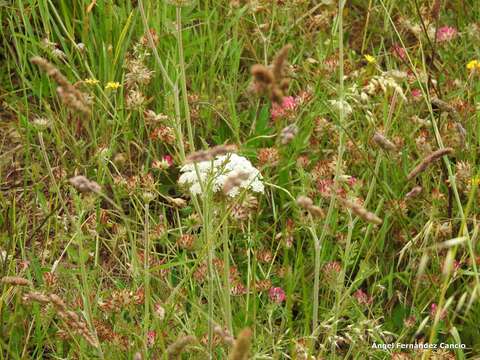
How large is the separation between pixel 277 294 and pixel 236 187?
0.31 m

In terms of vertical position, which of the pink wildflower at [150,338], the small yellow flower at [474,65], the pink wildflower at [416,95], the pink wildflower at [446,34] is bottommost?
the pink wildflower at [150,338]

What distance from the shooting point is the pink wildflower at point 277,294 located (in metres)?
2.37

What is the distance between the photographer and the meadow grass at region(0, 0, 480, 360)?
2.13m

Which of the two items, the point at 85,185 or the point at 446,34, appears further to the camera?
the point at 446,34

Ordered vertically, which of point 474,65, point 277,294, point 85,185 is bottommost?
point 277,294

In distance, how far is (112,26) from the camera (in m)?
3.41

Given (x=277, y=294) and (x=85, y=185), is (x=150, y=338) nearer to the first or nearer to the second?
(x=277, y=294)

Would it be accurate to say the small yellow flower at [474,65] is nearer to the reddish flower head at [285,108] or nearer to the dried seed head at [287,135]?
the reddish flower head at [285,108]

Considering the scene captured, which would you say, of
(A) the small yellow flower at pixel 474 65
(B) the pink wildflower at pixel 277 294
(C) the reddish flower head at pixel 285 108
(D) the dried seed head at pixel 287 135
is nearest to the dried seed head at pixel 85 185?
(D) the dried seed head at pixel 287 135

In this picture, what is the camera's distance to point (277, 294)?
239 cm

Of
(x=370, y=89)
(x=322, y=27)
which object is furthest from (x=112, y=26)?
(x=370, y=89)

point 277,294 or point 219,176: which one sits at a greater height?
point 219,176

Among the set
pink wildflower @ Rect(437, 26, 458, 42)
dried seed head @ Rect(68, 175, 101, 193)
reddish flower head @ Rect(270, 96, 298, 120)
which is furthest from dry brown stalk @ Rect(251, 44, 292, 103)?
pink wildflower @ Rect(437, 26, 458, 42)

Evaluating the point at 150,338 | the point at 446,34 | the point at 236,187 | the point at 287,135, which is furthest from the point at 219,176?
the point at 446,34
